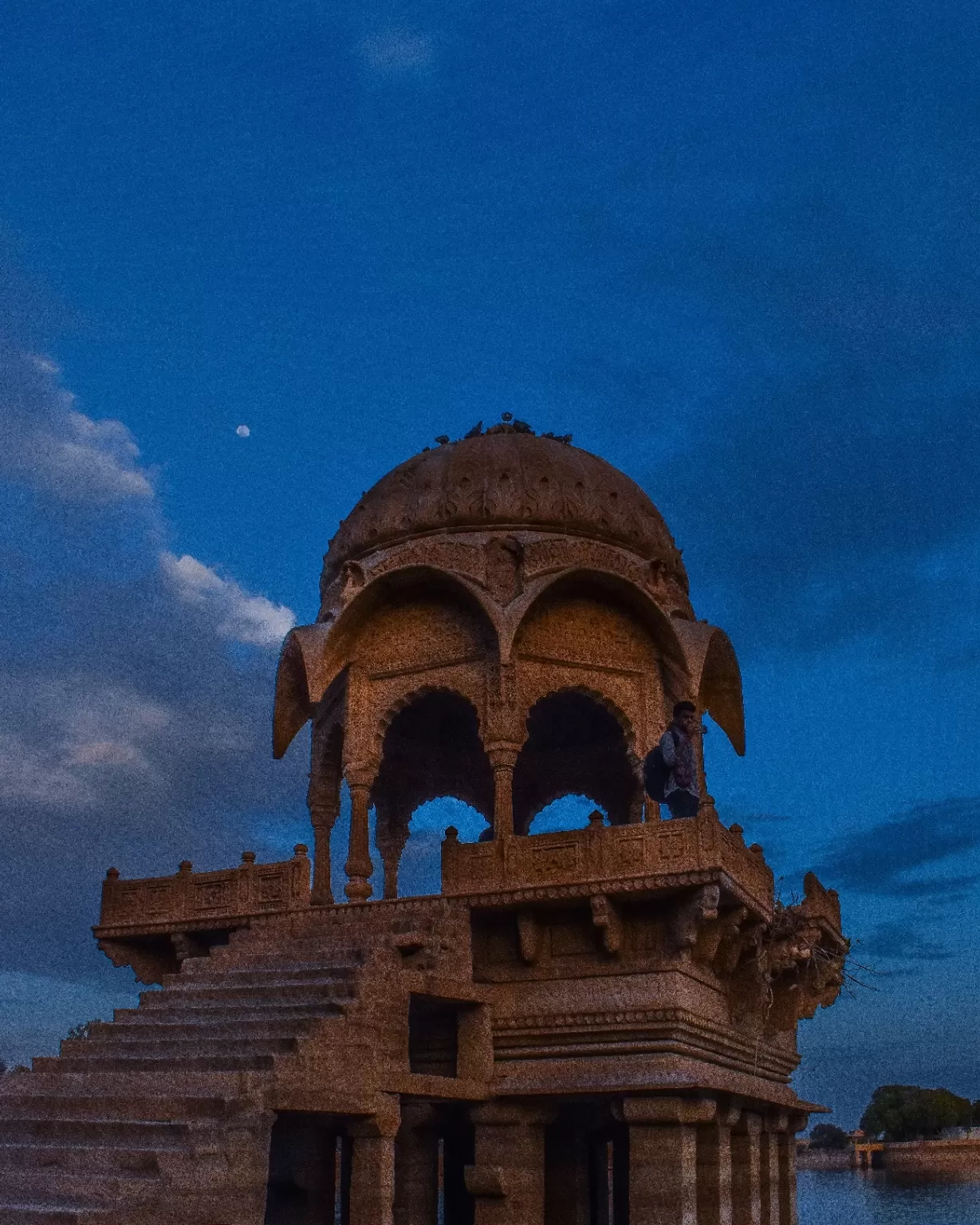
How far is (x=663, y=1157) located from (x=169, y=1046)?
5.00 m

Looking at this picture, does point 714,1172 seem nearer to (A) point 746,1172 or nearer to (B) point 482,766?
(A) point 746,1172

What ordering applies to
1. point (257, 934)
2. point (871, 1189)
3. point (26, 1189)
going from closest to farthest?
point (26, 1189) → point (257, 934) → point (871, 1189)

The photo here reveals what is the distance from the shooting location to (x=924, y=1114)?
82250 millimetres

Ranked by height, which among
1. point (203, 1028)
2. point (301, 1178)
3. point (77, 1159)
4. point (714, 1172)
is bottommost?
point (301, 1178)

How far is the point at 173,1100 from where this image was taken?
399 inches

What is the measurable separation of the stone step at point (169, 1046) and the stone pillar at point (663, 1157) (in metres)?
4.16

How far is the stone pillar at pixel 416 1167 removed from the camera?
14000mm

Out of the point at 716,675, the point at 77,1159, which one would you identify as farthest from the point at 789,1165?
the point at 77,1159

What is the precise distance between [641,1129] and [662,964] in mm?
1614

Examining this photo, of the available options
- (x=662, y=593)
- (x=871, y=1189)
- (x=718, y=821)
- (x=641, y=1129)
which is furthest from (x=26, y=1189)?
(x=871, y=1189)

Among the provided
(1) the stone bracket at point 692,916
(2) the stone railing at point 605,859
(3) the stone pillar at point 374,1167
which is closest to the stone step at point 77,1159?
(3) the stone pillar at point 374,1167

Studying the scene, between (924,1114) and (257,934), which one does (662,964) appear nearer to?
(257,934)

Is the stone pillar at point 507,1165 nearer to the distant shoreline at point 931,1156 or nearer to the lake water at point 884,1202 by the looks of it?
the lake water at point 884,1202

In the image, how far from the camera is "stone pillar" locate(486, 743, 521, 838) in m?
14.8
